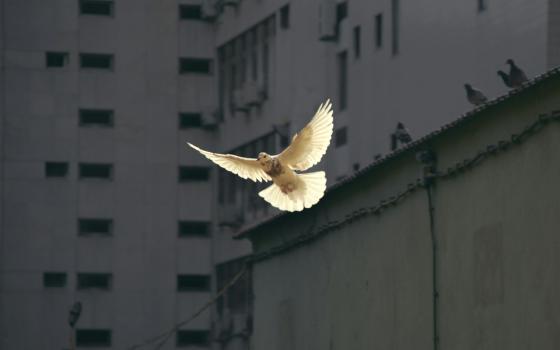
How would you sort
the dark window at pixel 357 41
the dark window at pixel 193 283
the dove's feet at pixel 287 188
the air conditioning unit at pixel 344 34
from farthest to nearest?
1. the dark window at pixel 193 283
2. the air conditioning unit at pixel 344 34
3. the dark window at pixel 357 41
4. the dove's feet at pixel 287 188

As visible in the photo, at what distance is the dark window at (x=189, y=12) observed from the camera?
89625mm

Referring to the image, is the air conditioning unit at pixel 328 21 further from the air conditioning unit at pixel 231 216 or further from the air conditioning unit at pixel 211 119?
the air conditioning unit at pixel 211 119

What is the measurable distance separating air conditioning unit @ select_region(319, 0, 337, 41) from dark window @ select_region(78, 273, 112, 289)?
2309 centimetres

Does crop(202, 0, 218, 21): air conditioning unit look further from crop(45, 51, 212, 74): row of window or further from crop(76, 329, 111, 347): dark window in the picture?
crop(76, 329, 111, 347): dark window

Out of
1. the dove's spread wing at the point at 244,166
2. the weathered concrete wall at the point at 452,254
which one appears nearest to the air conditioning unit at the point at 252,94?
the weathered concrete wall at the point at 452,254

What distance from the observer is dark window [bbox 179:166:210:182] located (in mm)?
90312

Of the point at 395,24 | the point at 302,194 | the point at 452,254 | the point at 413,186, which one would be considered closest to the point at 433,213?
the point at 413,186

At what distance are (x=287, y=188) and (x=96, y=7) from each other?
6027 centimetres

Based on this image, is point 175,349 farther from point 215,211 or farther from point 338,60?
point 338,60

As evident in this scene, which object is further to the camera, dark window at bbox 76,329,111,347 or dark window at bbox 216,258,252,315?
dark window at bbox 76,329,111,347

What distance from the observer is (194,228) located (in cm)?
8994

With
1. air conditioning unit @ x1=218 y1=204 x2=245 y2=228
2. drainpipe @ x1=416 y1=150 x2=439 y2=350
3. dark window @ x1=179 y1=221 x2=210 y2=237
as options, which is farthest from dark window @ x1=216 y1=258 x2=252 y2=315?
drainpipe @ x1=416 y1=150 x2=439 y2=350

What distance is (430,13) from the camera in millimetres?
57969

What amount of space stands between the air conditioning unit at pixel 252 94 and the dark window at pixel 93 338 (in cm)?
1422
